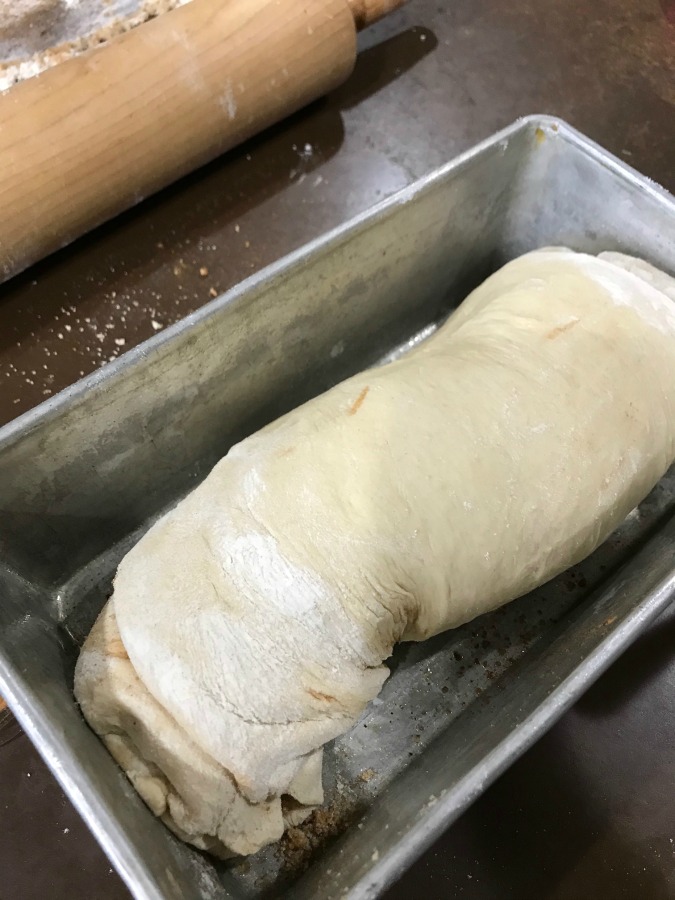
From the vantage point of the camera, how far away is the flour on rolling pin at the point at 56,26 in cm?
133

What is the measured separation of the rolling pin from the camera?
115cm

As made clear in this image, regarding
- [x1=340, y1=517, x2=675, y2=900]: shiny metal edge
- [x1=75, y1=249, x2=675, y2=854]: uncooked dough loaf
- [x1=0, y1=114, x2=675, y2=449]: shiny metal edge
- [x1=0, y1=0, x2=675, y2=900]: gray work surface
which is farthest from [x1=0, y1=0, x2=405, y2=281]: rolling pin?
[x1=340, y1=517, x2=675, y2=900]: shiny metal edge

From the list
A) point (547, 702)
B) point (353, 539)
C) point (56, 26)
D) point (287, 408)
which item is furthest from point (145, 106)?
point (547, 702)

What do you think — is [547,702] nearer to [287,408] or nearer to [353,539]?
[353,539]

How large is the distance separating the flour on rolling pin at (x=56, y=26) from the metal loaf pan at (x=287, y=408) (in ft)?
2.58

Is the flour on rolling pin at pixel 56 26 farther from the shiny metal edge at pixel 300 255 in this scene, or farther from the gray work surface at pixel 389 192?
the shiny metal edge at pixel 300 255

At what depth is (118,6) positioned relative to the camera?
1398 millimetres

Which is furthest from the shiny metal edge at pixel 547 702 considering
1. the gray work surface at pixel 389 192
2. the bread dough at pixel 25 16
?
the bread dough at pixel 25 16

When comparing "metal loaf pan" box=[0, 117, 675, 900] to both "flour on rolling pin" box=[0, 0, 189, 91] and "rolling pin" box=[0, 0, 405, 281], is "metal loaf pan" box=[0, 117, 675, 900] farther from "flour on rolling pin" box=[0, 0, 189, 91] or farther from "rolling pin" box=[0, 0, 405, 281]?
"flour on rolling pin" box=[0, 0, 189, 91]

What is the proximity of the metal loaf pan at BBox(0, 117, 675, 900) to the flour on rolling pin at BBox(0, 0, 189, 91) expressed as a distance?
2.58ft

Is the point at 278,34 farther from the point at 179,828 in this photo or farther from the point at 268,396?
the point at 179,828

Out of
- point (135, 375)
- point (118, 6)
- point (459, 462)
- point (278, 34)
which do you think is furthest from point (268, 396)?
point (118, 6)

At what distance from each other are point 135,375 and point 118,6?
0.99 m

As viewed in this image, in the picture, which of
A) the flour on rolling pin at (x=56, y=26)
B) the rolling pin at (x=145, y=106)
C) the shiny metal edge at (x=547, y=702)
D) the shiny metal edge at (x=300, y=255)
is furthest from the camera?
the flour on rolling pin at (x=56, y=26)
